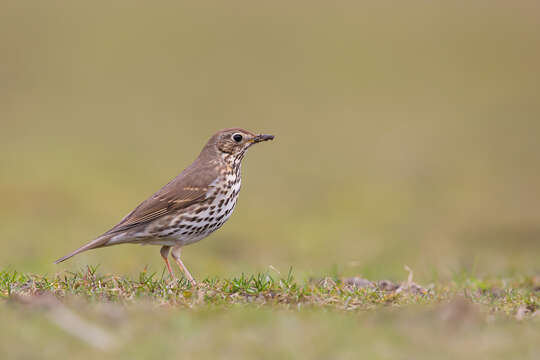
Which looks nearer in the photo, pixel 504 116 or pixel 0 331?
pixel 0 331

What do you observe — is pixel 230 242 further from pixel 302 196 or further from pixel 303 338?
pixel 303 338

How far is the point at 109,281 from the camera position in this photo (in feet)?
22.5

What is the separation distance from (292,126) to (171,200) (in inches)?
741

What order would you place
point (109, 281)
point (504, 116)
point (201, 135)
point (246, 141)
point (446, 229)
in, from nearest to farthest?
point (109, 281) → point (246, 141) → point (446, 229) → point (201, 135) → point (504, 116)

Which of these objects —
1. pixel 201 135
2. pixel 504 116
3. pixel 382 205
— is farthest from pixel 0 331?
pixel 504 116

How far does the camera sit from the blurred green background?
14.4 metres

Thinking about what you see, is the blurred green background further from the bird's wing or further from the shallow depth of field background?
the bird's wing

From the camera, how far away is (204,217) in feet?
25.7

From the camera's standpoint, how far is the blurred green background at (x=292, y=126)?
14.4 meters

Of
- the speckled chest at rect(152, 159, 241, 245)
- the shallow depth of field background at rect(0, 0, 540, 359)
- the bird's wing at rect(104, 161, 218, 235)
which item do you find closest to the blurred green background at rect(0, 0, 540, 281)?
the shallow depth of field background at rect(0, 0, 540, 359)

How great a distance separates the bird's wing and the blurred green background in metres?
1.70

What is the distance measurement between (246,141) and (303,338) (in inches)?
153

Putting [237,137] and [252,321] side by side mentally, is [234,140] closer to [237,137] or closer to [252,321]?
[237,137]

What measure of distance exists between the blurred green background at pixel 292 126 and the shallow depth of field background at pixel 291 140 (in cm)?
10
